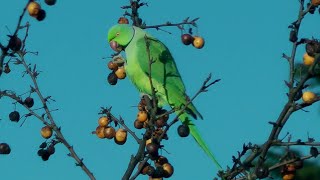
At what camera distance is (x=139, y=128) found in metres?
4.67

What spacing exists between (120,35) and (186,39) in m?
1.66

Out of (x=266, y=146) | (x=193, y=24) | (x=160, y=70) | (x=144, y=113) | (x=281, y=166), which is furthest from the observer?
(x=160, y=70)

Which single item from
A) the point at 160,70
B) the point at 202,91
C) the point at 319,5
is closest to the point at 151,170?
the point at 202,91

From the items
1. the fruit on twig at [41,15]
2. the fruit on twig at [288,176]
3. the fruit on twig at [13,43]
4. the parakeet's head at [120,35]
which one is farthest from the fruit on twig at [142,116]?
the parakeet's head at [120,35]

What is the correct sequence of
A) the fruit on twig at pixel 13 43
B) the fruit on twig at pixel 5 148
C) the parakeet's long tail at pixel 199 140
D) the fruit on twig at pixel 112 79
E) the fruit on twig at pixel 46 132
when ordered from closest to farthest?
the fruit on twig at pixel 13 43, the fruit on twig at pixel 5 148, the fruit on twig at pixel 46 132, the fruit on twig at pixel 112 79, the parakeet's long tail at pixel 199 140

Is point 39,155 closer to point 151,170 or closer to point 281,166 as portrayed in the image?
point 151,170

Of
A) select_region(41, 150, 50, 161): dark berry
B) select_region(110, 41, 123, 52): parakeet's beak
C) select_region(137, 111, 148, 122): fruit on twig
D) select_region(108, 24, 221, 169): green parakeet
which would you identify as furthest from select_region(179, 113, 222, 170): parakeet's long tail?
select_region(41, 150, 50, 161): dark berry

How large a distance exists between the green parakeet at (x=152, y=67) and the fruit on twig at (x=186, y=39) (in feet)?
2.73

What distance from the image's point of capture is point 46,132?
14.6 feet

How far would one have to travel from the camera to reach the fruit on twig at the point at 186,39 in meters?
5.05

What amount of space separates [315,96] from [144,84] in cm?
253

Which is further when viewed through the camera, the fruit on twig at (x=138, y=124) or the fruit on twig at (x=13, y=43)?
the fruit on twig at (x=138, y=124)

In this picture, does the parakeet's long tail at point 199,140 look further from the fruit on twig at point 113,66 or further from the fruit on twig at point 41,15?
the fruit on twig at point 41,15

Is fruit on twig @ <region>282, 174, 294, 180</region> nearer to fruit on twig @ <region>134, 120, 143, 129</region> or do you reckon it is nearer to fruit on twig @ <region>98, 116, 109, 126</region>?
fruit on twig @ <region>134, 120, 143, 129</region>
